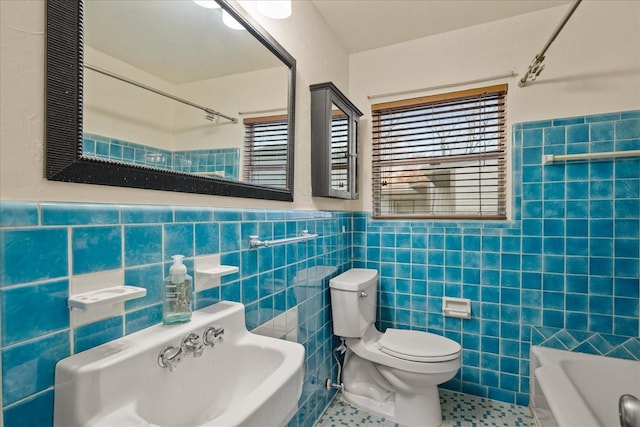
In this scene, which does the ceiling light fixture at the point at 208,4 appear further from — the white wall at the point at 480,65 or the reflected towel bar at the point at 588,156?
the reflected towel bar at the point at 588,156

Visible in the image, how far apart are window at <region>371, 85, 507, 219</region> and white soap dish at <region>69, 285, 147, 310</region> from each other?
1842mm

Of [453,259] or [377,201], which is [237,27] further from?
[453,259]

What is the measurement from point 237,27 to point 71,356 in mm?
1182

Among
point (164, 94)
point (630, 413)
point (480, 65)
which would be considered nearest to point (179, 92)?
point (164, 94)

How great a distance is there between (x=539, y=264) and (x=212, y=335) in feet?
6.38

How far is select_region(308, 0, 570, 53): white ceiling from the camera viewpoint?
187 centimetres

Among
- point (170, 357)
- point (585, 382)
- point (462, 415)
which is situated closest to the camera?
point (170, 357)

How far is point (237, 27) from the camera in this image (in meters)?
1.20

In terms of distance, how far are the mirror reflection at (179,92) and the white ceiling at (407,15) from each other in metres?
0.86

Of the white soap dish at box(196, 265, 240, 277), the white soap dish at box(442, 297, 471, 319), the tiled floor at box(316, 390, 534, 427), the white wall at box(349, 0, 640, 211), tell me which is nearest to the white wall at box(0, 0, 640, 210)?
the white wall at box(349, 0, 640, 211)

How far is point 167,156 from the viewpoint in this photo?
0.93 meters

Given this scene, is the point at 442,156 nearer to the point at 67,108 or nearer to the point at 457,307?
the point at 457,307

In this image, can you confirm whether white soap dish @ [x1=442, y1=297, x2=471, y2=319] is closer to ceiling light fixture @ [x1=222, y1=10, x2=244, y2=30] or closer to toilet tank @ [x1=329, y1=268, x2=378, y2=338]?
toilet tank @ [x1=329, y1=268, x2=378, y2=338]

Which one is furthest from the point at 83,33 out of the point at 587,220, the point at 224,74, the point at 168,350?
the point at 587,220
